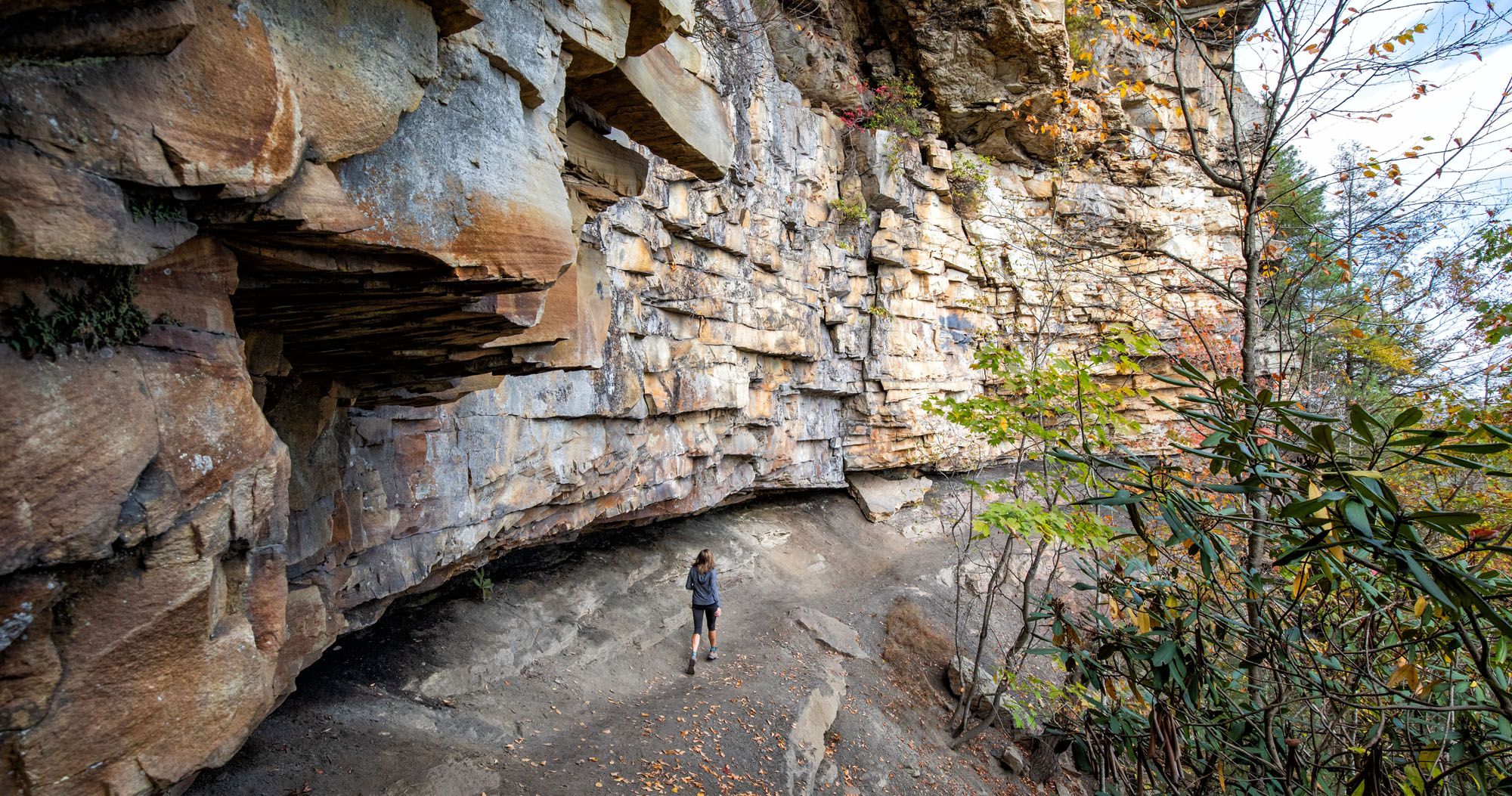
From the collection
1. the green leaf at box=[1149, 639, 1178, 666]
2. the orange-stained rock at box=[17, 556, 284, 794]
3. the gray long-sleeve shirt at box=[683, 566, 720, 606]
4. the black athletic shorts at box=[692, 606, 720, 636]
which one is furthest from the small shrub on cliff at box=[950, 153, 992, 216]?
the orange-stained rock at box=[17, 556, 284, 794]

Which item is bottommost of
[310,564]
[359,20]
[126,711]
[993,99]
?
[310,564]

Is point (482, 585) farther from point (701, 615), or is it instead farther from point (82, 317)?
point (82, 317)

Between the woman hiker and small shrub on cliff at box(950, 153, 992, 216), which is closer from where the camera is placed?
the woman hiker

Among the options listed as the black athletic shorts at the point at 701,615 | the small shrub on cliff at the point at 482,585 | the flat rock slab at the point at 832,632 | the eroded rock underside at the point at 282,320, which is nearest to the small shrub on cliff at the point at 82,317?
the eroded rock underside at the point at 282,320

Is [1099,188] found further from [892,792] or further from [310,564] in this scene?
[310,564]

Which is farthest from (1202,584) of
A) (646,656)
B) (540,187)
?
(646,656)

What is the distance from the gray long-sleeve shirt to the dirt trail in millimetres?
1051

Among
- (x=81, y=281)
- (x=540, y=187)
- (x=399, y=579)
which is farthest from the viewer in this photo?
(x=399, y=579)

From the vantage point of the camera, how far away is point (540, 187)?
9.76 feet

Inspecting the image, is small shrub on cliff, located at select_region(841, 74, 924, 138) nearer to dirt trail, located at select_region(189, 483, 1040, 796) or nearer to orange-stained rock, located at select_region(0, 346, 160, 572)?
dirt trail, located at select_region(189, 483, 1040, 796)

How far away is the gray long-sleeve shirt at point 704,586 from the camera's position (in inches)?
334

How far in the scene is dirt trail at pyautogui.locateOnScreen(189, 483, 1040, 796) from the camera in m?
5.72

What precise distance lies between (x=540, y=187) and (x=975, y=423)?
19.3 ft

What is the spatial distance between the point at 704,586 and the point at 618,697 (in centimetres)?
159
